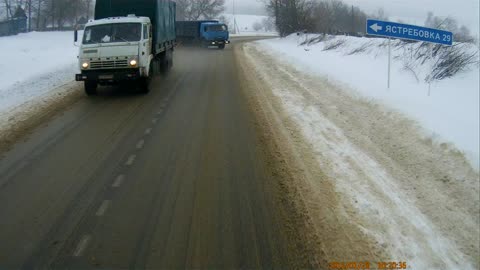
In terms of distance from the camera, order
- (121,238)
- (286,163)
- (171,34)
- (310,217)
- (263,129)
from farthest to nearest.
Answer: (171,34) → (263,129) → (286,163) → (310,217) → (121,238)

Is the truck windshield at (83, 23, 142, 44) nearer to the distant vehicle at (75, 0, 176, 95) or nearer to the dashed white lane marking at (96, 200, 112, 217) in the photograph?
the distant vehicle at (75, 0, 176, 95)

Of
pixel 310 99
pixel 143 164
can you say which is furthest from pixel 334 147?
pixel 310 99

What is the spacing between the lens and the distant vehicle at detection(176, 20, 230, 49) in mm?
37500

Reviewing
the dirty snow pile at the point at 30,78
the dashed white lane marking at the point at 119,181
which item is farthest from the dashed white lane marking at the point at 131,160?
the dirty snow pile at the point at 30,78

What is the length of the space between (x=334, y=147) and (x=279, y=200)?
2430mm

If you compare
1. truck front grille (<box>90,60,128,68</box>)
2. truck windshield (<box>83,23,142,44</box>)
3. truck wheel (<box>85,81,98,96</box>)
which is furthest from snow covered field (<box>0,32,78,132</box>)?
truck windshield (<box>83,23,142,44</box>)

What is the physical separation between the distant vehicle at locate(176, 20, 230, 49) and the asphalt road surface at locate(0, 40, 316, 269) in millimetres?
28559

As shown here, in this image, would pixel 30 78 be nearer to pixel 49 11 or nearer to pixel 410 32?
pixel 410 32

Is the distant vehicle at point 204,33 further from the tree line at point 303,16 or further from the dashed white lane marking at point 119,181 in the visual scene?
the dashed white lane marking at point 119,181

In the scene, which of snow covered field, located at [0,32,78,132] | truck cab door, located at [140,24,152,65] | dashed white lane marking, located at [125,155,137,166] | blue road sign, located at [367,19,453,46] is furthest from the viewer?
truck cab door, located at [140,24,152,65]

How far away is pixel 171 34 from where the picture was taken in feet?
67.4

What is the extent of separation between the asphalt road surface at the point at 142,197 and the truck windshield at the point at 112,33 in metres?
3.85

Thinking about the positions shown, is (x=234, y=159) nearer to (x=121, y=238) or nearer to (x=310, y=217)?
(x=310, y=217)

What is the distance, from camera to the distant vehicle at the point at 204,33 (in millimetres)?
37500
